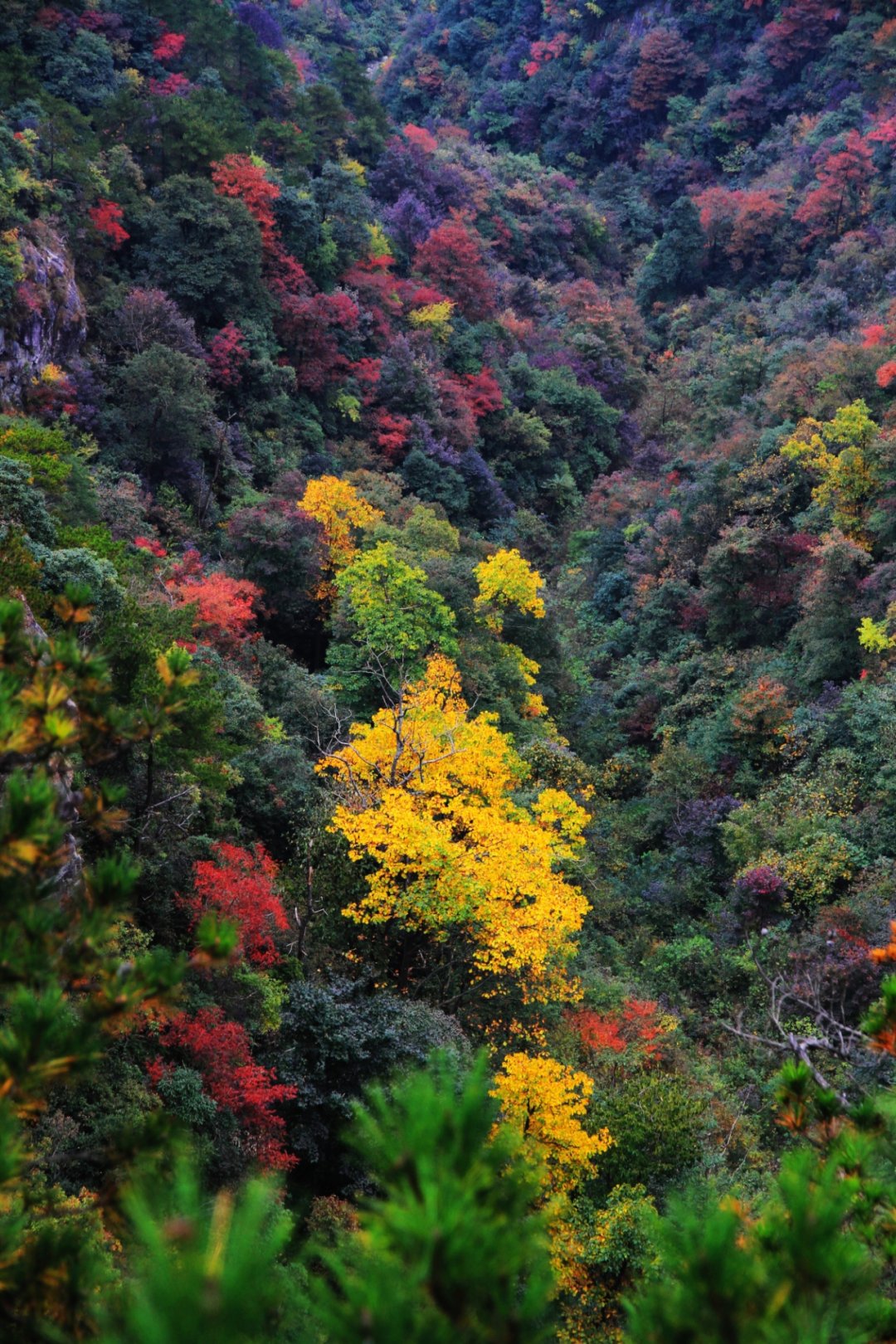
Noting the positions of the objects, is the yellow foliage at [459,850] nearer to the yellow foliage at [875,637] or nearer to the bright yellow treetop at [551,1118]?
the bright yellow treetop at [551,1118]

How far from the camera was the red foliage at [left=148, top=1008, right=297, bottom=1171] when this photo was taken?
7.99m

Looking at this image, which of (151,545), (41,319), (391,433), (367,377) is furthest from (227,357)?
(151,545)

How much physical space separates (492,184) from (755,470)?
1033 inches

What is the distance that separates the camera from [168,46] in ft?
95.2

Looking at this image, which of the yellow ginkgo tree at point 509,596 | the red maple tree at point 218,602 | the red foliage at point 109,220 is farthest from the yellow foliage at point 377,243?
the red maple tree at point 218,602

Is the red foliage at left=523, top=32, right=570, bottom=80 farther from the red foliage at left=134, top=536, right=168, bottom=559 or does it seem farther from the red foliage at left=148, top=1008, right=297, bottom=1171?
the red foliage at left=148, top=1008, right=297, bottom=1171

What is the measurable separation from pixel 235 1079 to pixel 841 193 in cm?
3765

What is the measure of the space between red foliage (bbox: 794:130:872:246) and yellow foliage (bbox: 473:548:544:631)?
23901 millimetres

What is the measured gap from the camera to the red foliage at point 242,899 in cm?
955

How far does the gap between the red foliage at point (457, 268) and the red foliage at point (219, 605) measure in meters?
20.5

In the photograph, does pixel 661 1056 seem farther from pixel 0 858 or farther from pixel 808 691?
pixel 0 858

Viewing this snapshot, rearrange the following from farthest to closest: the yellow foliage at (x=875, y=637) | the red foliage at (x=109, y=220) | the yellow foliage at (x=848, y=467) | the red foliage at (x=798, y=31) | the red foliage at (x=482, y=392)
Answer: the red foliage at (x=798, y=31)
the red foliage at (x=482, y=392)
the red foliage at (x=109, y=220)
the yellow foliage at (x=848, y=467)
the yellow foliage at (x=875, y=637)

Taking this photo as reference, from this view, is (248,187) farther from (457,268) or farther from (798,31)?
(798,31)

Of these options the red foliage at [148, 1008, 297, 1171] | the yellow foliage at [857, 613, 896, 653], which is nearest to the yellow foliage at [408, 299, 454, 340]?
the yellow foliage at [857, 613, 896, 653]
